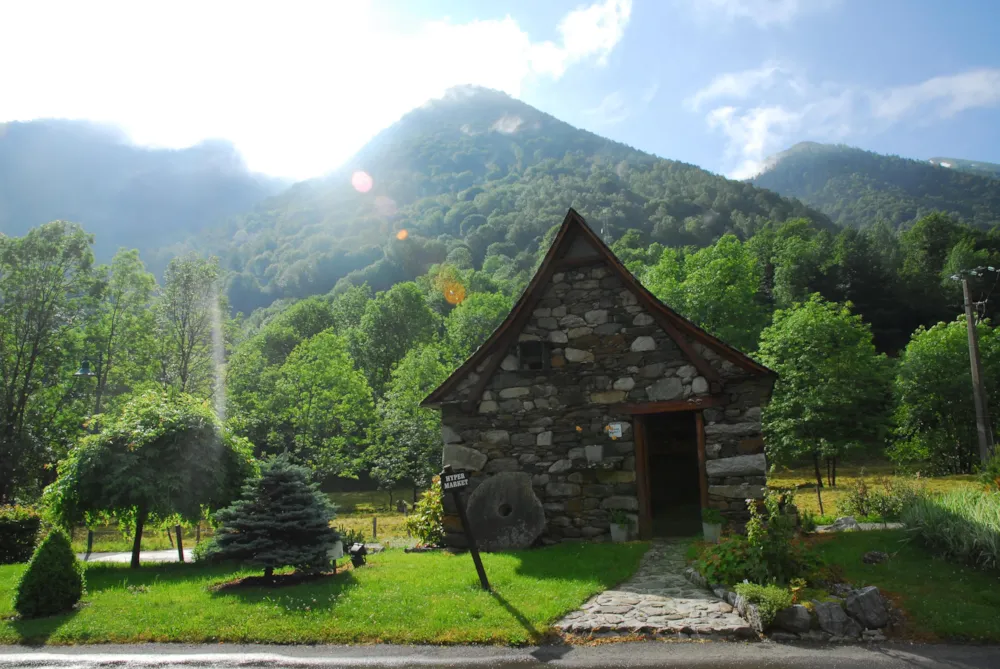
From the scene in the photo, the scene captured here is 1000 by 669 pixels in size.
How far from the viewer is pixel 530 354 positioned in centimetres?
1255

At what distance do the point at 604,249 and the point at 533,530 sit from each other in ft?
19.0

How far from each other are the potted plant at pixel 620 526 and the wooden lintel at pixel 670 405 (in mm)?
1950

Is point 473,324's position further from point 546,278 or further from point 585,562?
point 585,562

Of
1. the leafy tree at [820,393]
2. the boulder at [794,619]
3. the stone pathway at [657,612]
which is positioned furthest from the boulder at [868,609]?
the leafy tree at [820,393]

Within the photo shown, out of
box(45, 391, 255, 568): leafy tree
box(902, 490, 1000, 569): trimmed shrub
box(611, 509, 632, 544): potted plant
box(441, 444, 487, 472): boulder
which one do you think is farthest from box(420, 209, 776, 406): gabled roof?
box(902, 490, 1000, 569): trimmed shrub

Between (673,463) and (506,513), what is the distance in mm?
8200

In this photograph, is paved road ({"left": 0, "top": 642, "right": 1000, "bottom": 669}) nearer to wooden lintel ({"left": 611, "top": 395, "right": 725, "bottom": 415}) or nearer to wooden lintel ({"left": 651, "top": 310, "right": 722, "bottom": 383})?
wooden lintel ({"left": 611, "top": 395, "right": 725, "bottom": 415})

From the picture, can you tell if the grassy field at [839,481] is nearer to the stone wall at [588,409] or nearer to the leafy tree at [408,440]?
the stone wall at [588,409]

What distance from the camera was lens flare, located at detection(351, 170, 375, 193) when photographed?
162650 mm

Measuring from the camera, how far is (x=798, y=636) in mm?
6488

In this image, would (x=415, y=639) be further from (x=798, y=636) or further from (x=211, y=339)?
(x=211, y=339)

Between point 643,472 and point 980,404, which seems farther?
point 980,404

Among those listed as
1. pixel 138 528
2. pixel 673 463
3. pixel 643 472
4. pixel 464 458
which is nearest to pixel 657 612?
pixel 643 472

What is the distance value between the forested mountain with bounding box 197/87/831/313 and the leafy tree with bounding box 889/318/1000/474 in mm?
51563
